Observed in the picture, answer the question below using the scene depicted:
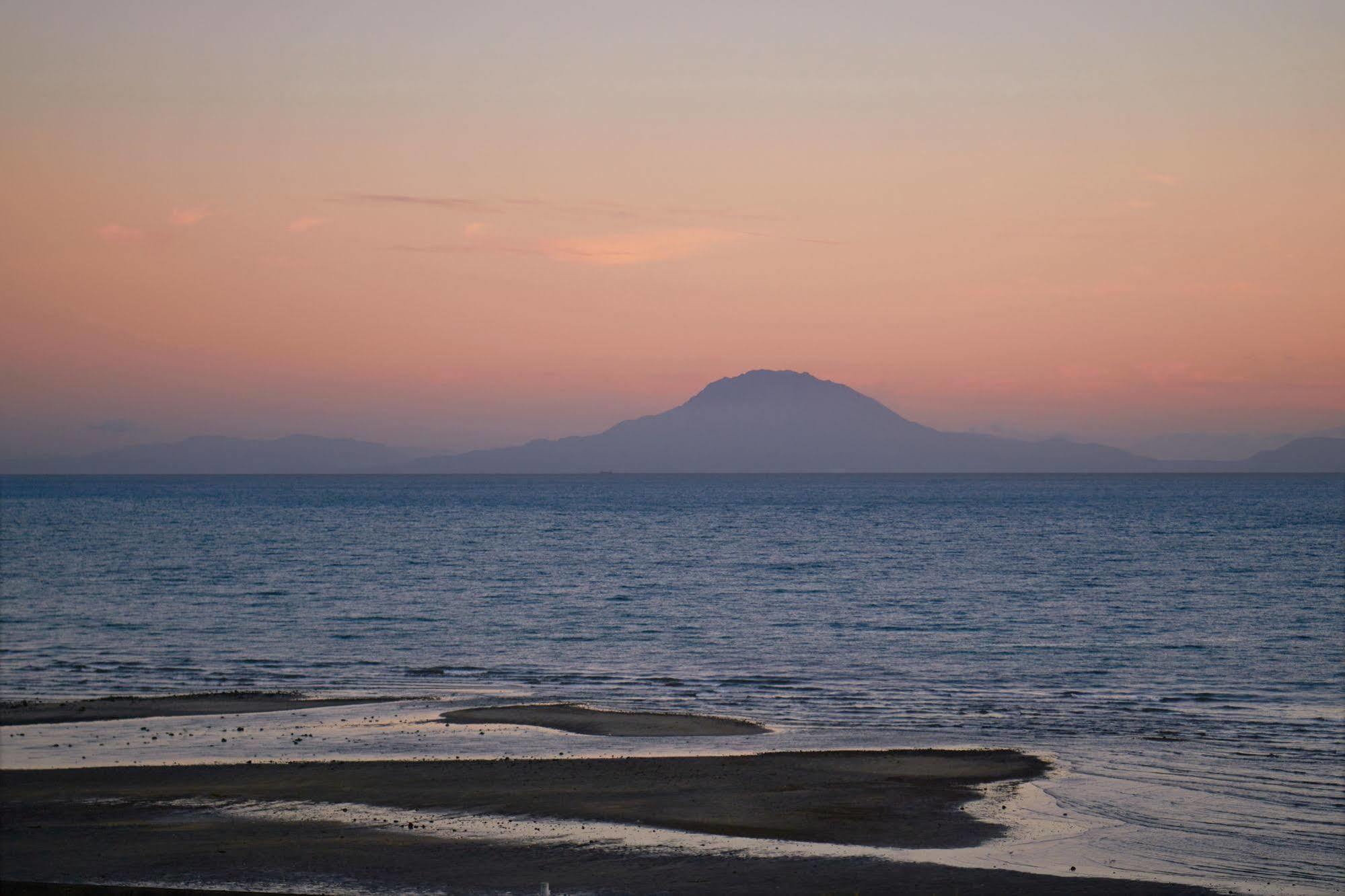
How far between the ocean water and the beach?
8.21ft

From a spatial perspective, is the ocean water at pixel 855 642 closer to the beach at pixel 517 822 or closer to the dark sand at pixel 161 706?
the dark sand at pixel 161 706

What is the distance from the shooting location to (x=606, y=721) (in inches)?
1035

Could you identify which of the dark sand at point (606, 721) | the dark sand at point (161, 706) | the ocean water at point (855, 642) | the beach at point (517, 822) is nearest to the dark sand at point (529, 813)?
the beach at point (517, 822)

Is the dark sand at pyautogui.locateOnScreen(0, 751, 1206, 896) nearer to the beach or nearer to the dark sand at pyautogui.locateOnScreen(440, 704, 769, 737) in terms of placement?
the beach

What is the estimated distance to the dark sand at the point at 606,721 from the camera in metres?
25.0

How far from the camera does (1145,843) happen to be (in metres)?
16.5

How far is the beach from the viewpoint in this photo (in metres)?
14.8

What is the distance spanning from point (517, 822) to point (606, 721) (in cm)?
884

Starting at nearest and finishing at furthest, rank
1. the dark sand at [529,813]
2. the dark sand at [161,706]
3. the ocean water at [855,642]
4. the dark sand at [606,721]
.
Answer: the dark sand at [529,813], the ocean water at [855,642], the dark sand at [606,721], the dark sand at [161,706]

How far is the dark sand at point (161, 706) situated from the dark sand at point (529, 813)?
574 cm

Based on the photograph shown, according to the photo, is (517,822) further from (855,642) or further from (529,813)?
(855,642)

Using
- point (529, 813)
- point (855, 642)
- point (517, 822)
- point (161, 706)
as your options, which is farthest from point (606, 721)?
point (855, 642)

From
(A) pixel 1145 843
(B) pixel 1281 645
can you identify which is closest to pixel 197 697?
(A) pixel 1145 843

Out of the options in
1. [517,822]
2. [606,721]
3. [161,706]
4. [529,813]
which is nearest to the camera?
[517,822]
